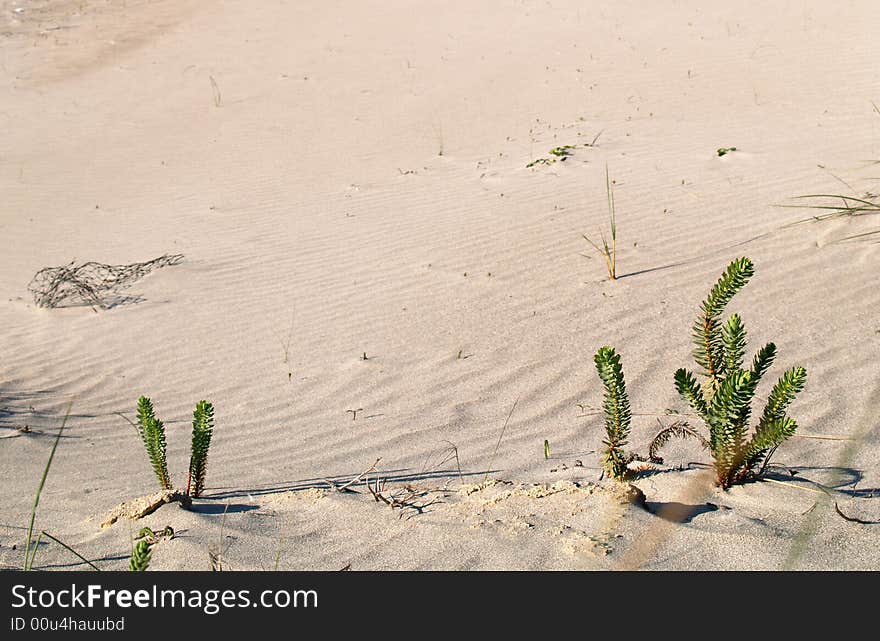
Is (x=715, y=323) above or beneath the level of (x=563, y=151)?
beneath

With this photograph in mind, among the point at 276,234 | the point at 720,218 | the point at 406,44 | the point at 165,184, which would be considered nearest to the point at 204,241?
the point at 276,234

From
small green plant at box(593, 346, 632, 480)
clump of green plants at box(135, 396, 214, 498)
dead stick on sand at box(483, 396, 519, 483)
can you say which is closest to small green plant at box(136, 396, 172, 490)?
clump of green plants at box(135, 396, 214, 498)

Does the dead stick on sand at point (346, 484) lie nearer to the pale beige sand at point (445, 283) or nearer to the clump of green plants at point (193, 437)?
the pale beige sand at point (445, 283)

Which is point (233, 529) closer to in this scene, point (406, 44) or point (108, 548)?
point (108, 548)

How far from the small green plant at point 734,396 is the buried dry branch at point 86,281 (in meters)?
4.88

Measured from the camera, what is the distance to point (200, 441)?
114 inches

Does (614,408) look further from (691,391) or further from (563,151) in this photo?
(563,151)

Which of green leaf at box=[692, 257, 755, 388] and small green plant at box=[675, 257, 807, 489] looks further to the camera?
green leaf at box=[692, 257, 755, 388]

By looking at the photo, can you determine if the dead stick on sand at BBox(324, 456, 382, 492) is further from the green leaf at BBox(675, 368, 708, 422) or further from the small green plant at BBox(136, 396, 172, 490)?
the green leaf at BBox(675, 368, 708, 422)

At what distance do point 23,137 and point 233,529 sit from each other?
439 inches

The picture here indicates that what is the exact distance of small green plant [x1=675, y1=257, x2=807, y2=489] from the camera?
7.63 ft

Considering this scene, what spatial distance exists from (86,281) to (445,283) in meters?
2.85

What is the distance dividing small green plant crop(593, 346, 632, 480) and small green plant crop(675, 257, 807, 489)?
17cm

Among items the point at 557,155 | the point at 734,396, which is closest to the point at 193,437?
the point at 734,396
